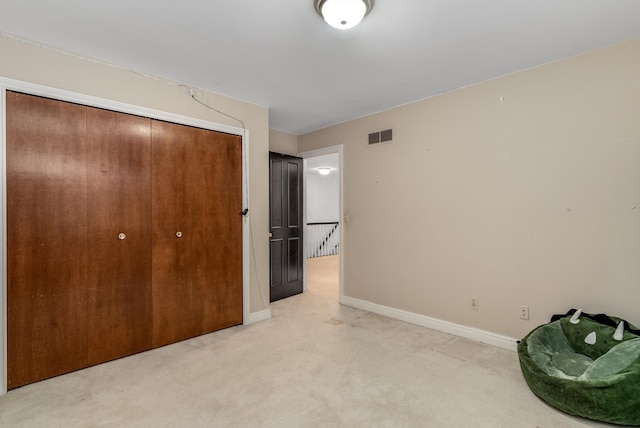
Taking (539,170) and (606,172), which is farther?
(539,170)

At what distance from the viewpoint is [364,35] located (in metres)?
2.09

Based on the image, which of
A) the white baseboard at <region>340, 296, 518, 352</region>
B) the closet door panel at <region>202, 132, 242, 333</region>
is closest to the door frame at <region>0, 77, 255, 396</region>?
the closet door panel at <region>202, 132, 242, 333</region>

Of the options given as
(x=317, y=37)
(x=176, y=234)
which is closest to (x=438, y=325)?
(x=176, y=234)

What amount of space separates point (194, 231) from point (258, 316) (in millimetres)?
1211

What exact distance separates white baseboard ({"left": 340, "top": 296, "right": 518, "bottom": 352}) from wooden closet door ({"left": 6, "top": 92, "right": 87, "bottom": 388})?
2.82m

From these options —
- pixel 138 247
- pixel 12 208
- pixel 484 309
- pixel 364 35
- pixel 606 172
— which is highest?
pixel 364 35

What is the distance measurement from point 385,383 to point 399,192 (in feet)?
6.69

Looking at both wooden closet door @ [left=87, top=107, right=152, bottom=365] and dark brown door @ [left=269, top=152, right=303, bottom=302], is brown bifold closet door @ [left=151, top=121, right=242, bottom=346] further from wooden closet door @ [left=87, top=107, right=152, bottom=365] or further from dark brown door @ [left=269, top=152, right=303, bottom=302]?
dark brown door @ [left=269, top=152, right=303, bottom=302]

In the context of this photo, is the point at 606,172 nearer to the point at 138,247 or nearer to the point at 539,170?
the point at 539,170

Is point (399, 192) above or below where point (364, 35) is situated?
below

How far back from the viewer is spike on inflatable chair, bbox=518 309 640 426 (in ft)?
5.46

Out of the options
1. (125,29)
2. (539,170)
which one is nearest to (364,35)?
(125,29)

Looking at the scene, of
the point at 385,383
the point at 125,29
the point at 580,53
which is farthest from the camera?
the point at 580,53

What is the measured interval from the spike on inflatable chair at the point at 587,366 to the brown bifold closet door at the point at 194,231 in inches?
105
